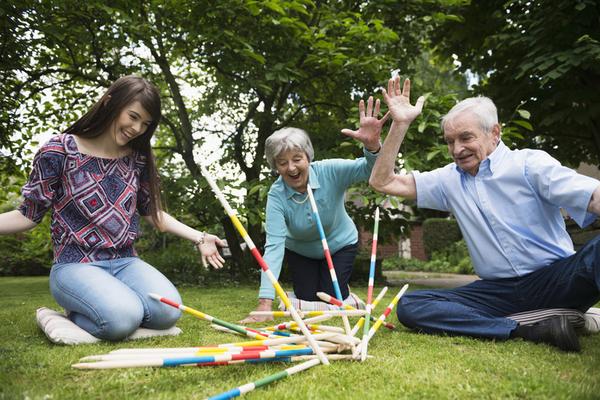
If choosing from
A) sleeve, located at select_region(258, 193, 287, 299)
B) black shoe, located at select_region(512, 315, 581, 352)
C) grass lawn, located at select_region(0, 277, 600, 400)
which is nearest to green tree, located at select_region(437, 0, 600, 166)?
sleeve, located at select_region(258, 193, 287, 299)

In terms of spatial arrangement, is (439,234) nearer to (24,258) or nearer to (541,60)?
(541,60)

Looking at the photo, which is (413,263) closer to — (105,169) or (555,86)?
(555,86)

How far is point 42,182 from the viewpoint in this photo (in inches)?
→ 90.3

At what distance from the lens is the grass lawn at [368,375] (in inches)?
55.5

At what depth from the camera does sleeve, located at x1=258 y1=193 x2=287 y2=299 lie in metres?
2.89

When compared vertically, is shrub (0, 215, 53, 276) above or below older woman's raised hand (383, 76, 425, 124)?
below

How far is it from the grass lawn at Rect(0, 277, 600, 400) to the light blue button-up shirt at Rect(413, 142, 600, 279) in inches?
14.7

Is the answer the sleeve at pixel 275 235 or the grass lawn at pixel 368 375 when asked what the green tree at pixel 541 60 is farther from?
the grass lawn at pixel 368 375

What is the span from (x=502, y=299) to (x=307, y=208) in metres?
1.24

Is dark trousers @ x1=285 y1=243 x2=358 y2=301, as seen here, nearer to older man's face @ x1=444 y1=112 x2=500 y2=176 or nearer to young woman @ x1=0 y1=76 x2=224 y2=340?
young woman @ x1=0 y1=76 x2=224 y2=340

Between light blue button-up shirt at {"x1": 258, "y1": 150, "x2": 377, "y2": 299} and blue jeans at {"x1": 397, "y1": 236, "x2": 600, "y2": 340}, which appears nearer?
blue jeans at {"x1": 397, "y1": 236, "x2": 600, "y2": 340}

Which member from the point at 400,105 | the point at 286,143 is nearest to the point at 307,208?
the point at 286,143

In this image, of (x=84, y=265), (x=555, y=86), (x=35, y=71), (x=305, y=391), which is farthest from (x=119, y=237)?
(x=555, y=86)

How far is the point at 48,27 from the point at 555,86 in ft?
16.9
